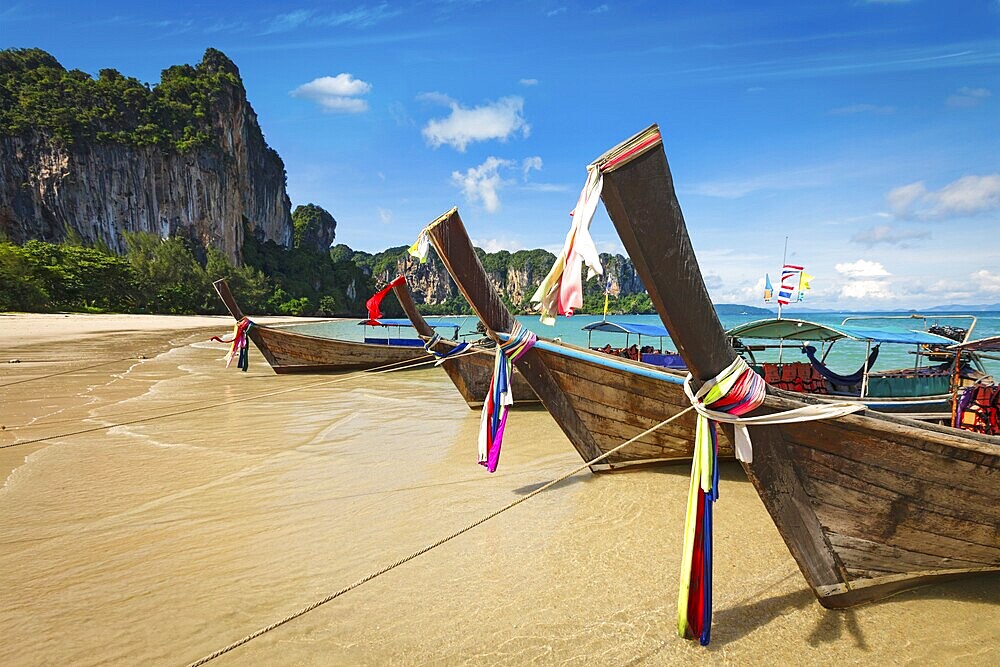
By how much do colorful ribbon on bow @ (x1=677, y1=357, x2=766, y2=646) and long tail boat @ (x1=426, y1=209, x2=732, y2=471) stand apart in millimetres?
1966

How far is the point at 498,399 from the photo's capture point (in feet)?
15.5

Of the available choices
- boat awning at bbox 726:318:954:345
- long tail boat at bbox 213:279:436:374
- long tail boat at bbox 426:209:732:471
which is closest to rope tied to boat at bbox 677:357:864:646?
long tail boat at bbox 426:209:732:471

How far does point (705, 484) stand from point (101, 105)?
80.1m

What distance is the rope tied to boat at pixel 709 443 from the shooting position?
2.55 m

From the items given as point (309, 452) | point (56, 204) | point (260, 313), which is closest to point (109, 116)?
point (56, 204)

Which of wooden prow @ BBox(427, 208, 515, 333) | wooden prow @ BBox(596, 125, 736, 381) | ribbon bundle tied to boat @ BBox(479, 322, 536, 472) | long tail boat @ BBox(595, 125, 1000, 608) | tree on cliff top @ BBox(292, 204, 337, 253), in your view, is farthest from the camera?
tree on cliff top @ BBox(292, 204, 337, 253)

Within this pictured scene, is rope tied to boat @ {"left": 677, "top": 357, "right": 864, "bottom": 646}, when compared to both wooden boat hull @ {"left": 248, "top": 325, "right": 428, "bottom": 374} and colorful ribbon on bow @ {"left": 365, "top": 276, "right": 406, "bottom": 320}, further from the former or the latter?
wooden boat hull @ {"left": 248, "top": 325, "right": 428, "bottom": 374}

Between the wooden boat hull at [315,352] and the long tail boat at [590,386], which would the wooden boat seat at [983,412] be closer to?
the long tail boat at [590,386]

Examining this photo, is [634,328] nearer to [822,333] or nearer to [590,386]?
[822,333]

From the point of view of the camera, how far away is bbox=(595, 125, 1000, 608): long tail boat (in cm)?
246

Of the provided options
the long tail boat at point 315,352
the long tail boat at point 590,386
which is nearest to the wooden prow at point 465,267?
the long tail boat at point 590,386

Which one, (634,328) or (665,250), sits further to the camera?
(634,328)

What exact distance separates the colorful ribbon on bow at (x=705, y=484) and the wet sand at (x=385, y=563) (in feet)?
1.26

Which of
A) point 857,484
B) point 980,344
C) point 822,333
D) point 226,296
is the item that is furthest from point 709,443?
point 226,296
